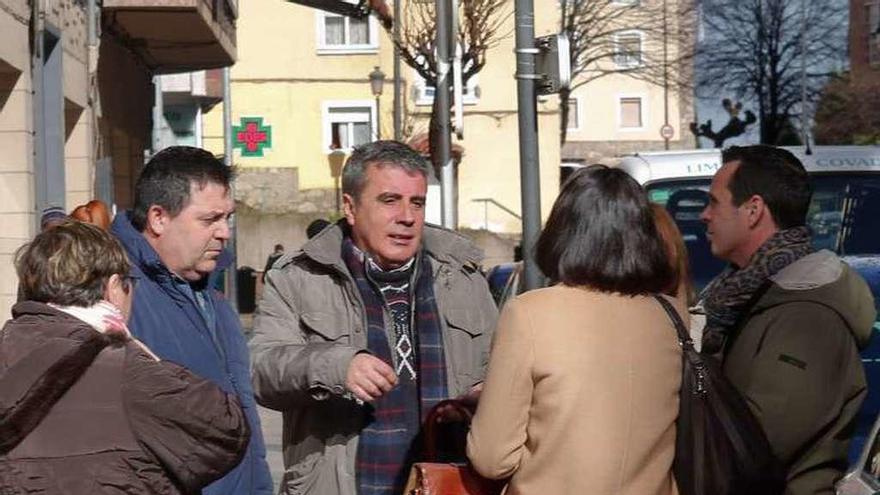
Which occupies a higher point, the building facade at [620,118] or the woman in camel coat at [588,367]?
the building facade at [620,118]

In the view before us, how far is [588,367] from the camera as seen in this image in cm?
432

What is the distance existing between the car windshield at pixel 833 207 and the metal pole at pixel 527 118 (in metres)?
1.56

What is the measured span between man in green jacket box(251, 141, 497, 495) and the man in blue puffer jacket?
151mm

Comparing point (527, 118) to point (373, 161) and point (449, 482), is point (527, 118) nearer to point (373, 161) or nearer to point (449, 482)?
point (373, 161)

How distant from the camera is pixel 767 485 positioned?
447 centimetres

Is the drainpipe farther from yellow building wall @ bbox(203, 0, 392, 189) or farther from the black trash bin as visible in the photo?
yellow building wall @ bbox(203, 0, 392, 189)

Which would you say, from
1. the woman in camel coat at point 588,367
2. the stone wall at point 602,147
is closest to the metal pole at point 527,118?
the woman in camel coat at point 588,367

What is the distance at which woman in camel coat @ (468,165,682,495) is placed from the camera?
4297 millimetres

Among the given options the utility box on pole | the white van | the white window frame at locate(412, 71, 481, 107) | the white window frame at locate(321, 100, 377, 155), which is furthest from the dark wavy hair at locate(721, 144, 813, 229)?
the white window frame at locate(321, 100, 377, 155)

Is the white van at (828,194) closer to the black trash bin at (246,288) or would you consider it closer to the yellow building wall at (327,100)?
the black trash bin at (246,288)

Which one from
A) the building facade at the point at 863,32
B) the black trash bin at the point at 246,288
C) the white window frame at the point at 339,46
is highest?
the building facade at the point at 863,32

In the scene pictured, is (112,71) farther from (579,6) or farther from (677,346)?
(579,6)

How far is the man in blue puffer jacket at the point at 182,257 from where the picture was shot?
16.9 ft

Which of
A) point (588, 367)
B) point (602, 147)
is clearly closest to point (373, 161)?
point (588, 367)
